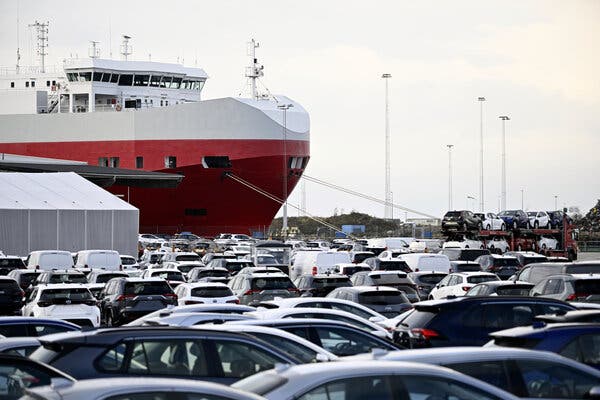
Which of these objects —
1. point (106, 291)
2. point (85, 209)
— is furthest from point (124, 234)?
point (106, 291)

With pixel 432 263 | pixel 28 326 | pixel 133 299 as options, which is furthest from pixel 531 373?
pixel 432 263

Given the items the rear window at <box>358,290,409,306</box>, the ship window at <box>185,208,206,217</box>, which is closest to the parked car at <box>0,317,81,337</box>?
the rear window at <box>358,290,409,306</box>

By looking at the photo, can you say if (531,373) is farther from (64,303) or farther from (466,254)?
(466,254)

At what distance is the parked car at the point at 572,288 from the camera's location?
20969mm

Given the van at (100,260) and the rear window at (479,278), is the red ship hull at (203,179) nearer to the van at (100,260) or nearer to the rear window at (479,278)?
the van at (100,260)

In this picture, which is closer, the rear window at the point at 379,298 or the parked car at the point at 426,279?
the rear window at the point at 379,298

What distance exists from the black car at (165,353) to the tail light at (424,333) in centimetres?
389

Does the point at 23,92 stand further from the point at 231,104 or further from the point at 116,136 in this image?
the point at 231,104

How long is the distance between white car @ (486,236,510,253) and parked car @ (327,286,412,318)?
1369 inches

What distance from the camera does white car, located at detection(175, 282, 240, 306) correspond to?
2496cm

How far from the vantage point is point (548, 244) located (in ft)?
184

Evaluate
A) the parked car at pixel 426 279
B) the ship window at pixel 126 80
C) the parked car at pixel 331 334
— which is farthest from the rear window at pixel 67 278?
the ship window at pixel 126 80

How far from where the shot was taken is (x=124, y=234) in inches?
1903

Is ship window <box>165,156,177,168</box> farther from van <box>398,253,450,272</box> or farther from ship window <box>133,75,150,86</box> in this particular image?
van <box>398,253,450,272</box>
